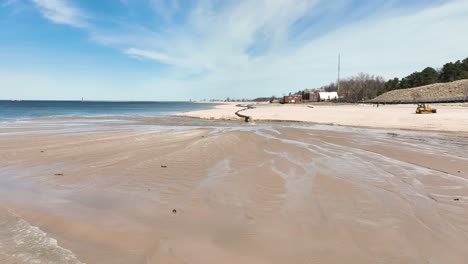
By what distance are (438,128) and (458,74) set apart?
3253 inches

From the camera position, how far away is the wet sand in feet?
11.3

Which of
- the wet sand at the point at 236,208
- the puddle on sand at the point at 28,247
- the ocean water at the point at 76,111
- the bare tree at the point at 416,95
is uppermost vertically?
the bare tree at the point at 416,95

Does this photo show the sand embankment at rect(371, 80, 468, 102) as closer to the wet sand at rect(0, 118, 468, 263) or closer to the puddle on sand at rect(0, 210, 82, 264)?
the wet sand at rect(0, 118, 468, 263)

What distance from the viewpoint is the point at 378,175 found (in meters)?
7.23

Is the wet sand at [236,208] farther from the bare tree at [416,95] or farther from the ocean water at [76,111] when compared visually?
the bare tree at [416,95]

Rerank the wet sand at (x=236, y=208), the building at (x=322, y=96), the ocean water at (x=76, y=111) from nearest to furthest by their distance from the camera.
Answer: the wet sand at (x=236, y=208) → the ocean water at (x=76, y=111) → the building at (x=322, y=96)

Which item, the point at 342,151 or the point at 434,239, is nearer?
the point at 434,239

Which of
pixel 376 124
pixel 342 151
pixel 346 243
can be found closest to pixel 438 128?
pixel 376 124

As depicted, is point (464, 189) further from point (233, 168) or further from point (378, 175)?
point (233, 168)

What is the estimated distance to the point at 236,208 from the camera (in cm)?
495

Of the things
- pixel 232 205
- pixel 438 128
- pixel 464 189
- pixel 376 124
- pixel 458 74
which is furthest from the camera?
pixel 458 74

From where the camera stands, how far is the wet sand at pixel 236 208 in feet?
11.3

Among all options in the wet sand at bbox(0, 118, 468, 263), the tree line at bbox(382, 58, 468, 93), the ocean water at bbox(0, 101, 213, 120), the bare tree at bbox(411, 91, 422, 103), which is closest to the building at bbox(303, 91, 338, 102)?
the tree line at bbox(382, 58, 468, 93)

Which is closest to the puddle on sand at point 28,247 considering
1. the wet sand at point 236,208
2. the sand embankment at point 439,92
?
the wet sand at point 236,208
